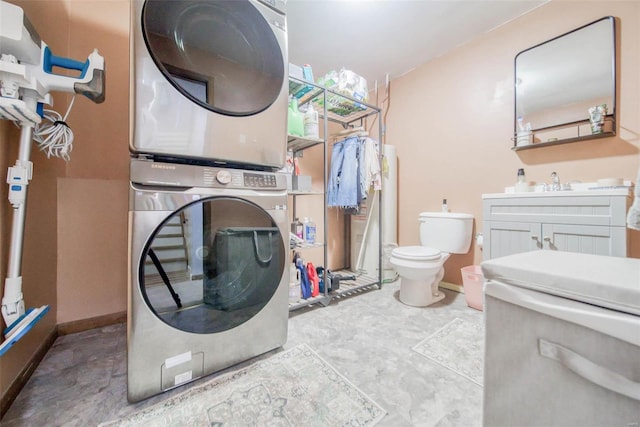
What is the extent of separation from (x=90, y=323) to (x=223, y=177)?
4.34ft

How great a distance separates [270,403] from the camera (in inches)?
36.7

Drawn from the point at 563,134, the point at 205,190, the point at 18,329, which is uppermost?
the point at 563,134

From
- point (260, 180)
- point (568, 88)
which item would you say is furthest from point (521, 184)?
point (260, 180)

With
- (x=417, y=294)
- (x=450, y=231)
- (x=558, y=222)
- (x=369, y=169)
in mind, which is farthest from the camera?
(x=369, y=169)

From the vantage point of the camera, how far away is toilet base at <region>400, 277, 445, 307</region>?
1827 millimetres

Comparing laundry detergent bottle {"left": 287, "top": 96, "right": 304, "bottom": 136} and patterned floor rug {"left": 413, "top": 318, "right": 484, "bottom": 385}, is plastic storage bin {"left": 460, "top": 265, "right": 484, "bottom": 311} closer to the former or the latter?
patterned floor rug {"left": 413, "top": 318, "right": 484, "bottom": 385}

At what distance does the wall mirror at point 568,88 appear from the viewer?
1478mm

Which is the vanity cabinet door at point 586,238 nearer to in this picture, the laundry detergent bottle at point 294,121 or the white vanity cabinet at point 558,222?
the white vanity cabinet at point 558,222

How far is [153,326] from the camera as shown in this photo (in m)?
0.90

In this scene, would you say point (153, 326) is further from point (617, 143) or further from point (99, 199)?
point (617, 143)

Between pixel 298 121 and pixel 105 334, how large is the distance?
181cm

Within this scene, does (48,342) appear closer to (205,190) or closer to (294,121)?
(205,190)

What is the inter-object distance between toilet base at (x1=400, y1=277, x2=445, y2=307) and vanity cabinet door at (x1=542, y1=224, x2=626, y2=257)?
2.53 feet

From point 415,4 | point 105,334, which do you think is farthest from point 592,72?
point 105,334
